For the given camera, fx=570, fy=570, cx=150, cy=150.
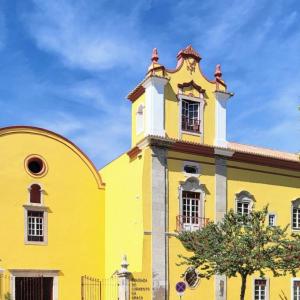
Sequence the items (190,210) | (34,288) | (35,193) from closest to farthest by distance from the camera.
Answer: (190,210)
(34,288)
(35,193)

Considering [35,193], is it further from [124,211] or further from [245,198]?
[245,198]

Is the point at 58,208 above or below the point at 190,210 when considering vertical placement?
above

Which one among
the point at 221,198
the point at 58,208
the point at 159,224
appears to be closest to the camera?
the point at 159,224

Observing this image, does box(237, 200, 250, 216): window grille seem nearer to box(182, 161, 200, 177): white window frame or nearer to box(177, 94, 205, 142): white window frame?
box(182, 161, 200, 177): white window frame

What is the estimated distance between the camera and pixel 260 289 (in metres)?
29.3

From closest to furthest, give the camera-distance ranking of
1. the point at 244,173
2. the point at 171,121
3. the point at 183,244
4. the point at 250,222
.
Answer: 1. the point at 250,222
2. the point at 183,244
3. the point at 171,121
4. the point at 244,173

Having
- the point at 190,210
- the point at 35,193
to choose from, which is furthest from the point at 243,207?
the point at 35,193

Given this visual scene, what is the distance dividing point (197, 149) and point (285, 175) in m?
6.16

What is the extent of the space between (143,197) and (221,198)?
447cm

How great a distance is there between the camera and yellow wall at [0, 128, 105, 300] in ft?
92.7

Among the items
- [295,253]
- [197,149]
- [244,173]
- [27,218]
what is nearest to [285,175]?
[244,173]

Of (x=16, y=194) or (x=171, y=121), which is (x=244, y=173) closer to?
(x=171, y=121)

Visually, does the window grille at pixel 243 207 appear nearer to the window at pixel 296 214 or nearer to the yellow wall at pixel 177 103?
the window at pixel 296 214

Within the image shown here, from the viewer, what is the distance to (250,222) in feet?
76.3
